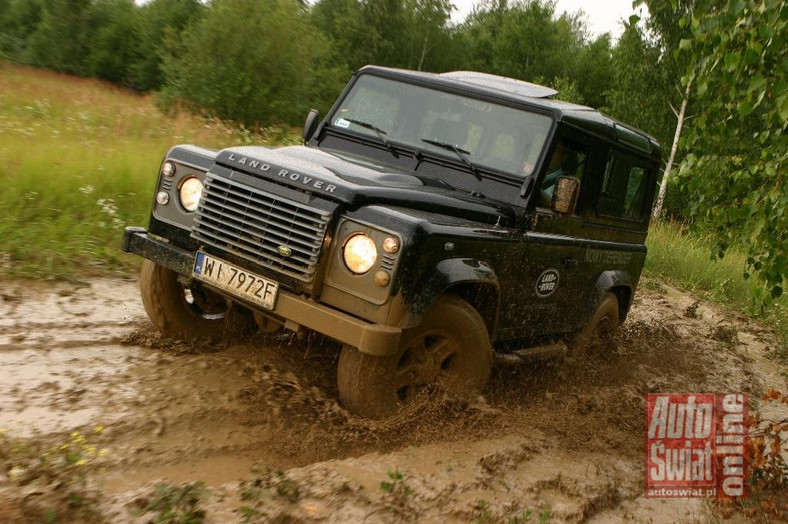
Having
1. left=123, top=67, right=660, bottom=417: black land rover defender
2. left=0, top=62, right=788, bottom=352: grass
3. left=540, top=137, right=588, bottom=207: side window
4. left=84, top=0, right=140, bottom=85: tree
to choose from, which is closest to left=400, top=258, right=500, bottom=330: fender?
left=123, top=67, right=660, bottom=417: black land rover defender

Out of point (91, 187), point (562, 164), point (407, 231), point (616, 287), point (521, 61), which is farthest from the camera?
point (521, 61)

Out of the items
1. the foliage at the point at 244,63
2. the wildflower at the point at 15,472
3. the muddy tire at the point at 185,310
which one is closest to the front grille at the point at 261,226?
the muddy tire at the point at 185,310

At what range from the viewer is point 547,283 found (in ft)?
16.5

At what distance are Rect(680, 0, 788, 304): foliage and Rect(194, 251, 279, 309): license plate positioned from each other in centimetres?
260

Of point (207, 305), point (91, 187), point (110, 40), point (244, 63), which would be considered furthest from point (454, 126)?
point (110, 40)

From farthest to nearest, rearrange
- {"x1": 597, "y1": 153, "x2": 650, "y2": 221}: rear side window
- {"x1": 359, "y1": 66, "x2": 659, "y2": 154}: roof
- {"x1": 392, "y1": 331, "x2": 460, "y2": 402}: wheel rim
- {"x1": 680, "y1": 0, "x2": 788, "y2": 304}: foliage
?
1. {"x1": 597, "y1": 153, "x2": 650, "y2": 221}: rear side window
2. {"x1": 359, "y1": 66, "x2": 659, "y2": 154}: roof
3. {"x1": 392, "y1": 331, "x2": 460, "y2": 402}: wheel rim
4. {"x1": 680, "y1": 0, "x2": 788, "y2": 304}: foliage

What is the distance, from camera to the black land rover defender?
145 inches

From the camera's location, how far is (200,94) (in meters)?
18.5

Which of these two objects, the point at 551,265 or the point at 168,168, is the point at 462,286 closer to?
the point at 551,265

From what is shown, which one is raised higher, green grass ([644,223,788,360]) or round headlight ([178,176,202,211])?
round headlight ([178,176,202,211])

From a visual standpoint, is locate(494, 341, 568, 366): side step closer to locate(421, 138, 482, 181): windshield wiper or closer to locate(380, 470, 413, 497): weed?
locate(421, 138, 482, 181): windshield wiper

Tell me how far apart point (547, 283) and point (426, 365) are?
4.24 feet

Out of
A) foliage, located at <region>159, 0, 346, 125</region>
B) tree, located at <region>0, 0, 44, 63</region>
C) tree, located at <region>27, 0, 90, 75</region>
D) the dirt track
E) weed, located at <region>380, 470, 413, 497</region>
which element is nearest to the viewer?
the dirt track

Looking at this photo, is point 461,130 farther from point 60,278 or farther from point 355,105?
point 60,278
